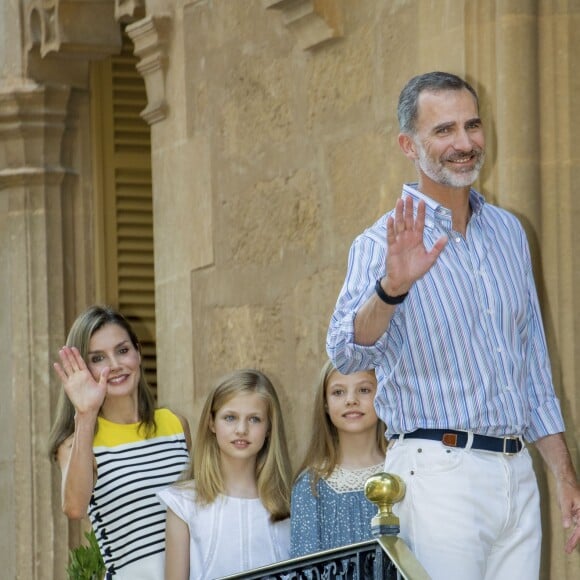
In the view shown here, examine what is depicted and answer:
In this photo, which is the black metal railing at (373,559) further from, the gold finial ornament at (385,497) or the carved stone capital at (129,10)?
the carved stone capital at (129,10)

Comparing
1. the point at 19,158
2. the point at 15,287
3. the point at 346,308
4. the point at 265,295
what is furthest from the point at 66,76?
the point at 346,308

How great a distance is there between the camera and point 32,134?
35.1ft

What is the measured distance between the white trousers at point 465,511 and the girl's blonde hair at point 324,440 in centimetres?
105

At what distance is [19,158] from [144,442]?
15.7ft

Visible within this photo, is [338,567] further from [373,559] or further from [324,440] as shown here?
[324,440]

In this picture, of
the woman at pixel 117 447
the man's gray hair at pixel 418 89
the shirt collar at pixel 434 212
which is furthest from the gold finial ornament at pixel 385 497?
the woman at pixel 117 447

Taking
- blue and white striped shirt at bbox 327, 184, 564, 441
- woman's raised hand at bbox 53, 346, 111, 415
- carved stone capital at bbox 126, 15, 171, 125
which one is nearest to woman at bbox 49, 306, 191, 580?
woman's raised hand at bbox 53, 346, 111, 415

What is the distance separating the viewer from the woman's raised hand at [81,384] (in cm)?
592

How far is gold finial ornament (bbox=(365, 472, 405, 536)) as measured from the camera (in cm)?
473

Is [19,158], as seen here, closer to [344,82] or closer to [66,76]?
[66,76]

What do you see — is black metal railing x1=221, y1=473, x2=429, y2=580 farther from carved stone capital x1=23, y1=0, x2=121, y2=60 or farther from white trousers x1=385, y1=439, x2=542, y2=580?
carved stone capital x1=23, y1=0, x2=121, y2=60

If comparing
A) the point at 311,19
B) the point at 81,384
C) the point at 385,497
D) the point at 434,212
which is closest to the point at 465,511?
the point at 385,497

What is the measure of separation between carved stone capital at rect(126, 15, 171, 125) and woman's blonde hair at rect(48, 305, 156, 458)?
2477 millimetres

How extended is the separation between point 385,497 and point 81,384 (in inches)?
59.0
